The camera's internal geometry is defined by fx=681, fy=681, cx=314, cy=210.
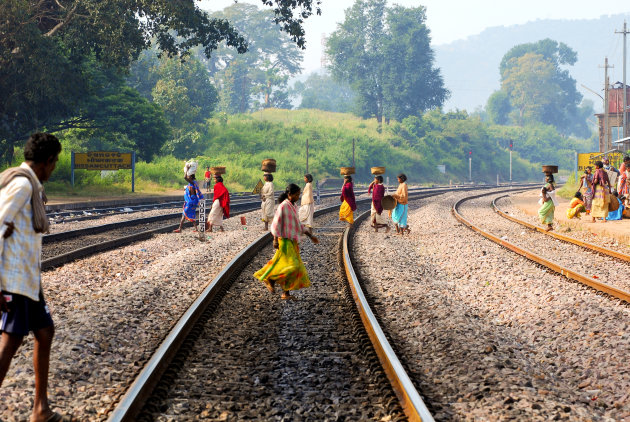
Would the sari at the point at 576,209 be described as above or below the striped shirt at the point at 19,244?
below

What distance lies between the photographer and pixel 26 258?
423cm

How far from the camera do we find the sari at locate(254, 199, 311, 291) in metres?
8.87

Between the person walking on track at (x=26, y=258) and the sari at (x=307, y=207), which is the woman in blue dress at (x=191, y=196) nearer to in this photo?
Result: the sari at (x=307, y=207)

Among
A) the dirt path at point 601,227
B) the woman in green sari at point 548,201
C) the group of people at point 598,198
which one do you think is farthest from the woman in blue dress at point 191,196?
the dirt path at point 601,227

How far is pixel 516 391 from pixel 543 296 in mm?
4184

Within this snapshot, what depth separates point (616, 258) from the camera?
1278cm

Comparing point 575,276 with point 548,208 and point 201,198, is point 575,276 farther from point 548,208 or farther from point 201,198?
point 201,198

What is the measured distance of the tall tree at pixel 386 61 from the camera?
9106cm

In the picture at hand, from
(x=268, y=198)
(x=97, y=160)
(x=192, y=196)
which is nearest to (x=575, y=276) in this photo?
(x=268, y=198)

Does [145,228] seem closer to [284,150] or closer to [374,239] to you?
[374,239]

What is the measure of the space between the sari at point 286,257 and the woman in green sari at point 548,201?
1022cm

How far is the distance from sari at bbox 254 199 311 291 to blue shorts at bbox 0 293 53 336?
4.71m

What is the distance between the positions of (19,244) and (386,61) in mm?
91879

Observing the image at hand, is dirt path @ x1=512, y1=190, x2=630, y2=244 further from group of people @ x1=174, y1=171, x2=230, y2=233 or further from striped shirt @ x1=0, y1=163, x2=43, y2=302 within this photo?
striped shirt @ x1=0, y1=163, x2=43, y2=302
